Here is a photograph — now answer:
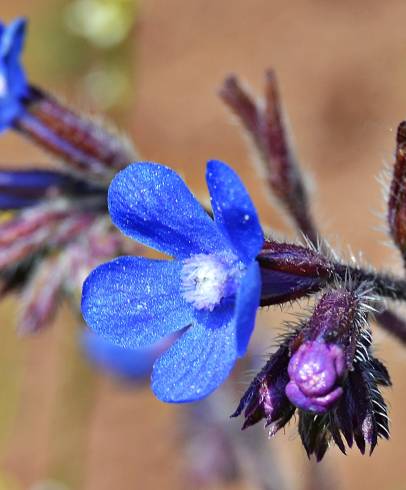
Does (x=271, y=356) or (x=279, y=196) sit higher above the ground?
(x=279, y=196)

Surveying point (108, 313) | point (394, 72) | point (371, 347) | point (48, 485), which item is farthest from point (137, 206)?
point (394, 72)

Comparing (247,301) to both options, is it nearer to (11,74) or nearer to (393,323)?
(393,323)

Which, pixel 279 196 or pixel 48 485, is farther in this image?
pixel 48 485

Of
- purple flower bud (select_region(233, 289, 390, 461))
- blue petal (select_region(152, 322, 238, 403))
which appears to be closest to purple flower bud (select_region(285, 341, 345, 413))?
purple flower bud (select_region(233, 289, 390, 461))

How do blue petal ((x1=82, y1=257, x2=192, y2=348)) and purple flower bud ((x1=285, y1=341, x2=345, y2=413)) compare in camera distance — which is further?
blue petal ((x1=82, y1=257, x2=192, y2=348))

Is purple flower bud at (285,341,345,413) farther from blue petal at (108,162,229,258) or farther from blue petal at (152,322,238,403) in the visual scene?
blue petal at (108,162,229,258)

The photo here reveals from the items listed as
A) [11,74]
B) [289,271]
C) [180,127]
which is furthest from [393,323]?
[180,127]

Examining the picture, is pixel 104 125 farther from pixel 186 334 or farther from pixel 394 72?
pixel 394 72
